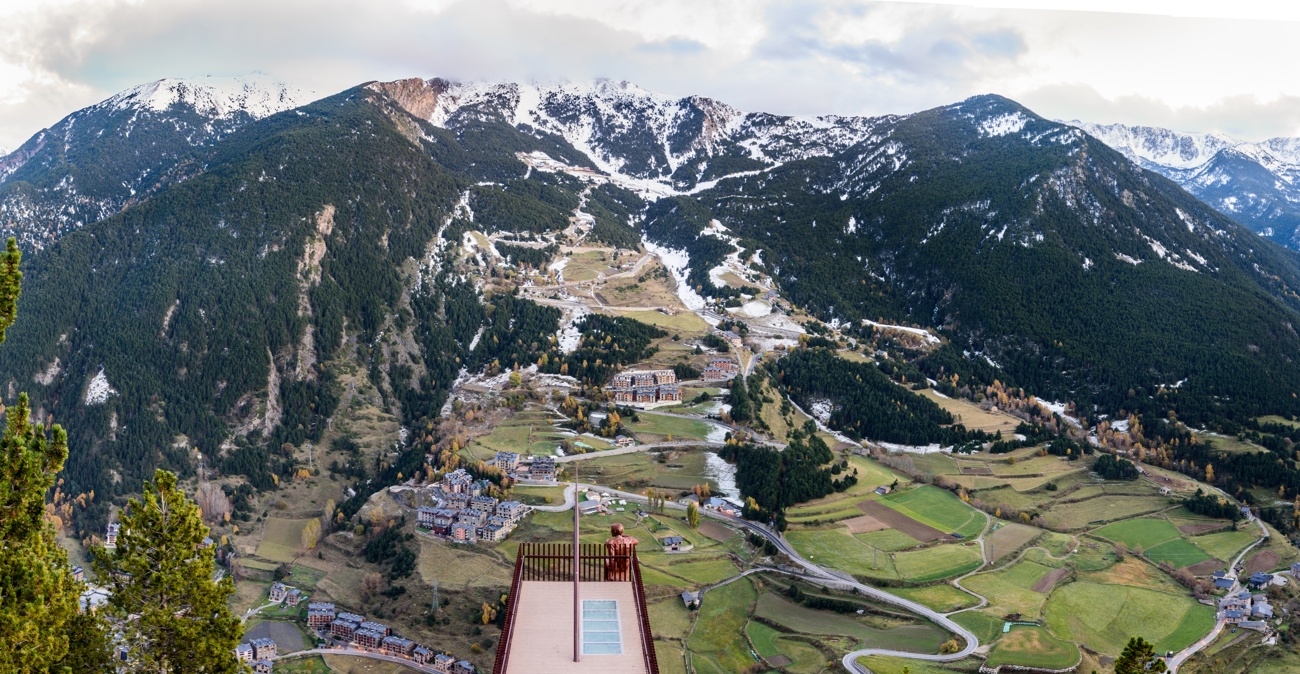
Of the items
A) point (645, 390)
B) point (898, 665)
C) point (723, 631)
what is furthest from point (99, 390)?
point (898, 665)

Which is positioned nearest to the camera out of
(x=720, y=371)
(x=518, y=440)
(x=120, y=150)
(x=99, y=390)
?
(x=518, y=440)

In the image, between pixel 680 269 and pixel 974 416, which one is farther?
pixel 680 269

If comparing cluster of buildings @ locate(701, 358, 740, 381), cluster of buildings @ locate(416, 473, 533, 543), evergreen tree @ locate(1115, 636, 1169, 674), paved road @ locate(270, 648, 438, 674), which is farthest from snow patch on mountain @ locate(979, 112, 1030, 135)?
evergreen tree @ locate(1115, 636, 1169, 674)

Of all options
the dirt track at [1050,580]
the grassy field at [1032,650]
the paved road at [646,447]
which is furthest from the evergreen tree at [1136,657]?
the paved road at [646,447]

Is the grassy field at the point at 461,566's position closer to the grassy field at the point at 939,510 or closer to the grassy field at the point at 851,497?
the grassy field at the point at 851,497

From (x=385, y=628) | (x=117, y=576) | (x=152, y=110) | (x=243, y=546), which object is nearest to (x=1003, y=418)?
(x=385, y=628)

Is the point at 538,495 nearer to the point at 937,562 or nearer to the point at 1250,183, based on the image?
the point at 937,562

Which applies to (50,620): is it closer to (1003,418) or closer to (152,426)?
(152,426)

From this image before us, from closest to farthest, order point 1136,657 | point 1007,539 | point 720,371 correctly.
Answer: point 1136,657, point 1007,539, point 720,371
